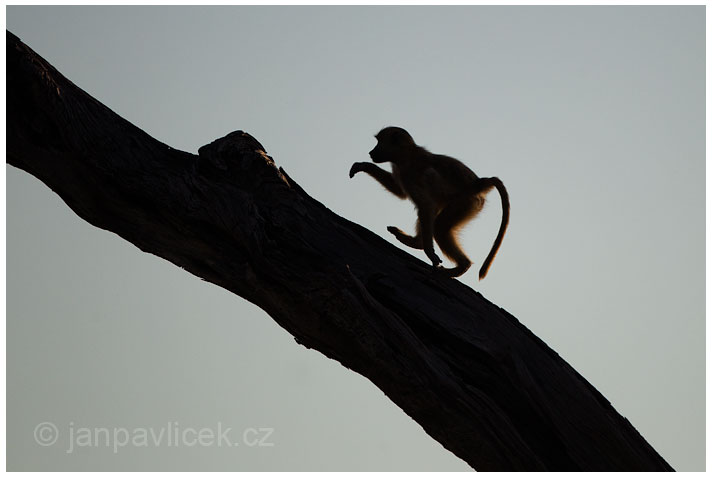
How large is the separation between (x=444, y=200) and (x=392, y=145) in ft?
3.22

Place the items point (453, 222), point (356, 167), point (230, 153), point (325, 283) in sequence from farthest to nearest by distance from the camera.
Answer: point (356, 167), point (453, 222), point (230, 153), point (325, 283)

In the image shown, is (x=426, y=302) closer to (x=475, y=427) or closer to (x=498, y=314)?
(x=498, y=314)

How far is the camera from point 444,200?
684cm

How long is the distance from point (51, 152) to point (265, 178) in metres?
1.20

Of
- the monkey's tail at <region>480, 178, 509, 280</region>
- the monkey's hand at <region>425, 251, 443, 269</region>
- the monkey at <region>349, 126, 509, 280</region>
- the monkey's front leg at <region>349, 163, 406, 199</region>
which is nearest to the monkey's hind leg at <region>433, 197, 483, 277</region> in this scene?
the monkey at <region>349, 126, 509, 280</region>

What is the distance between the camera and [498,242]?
663cm

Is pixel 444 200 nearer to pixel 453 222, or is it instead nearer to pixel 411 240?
pixel 453 222

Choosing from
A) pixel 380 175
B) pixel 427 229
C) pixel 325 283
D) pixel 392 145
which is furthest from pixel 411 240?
pixel 325 283

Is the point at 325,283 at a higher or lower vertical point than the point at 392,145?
lower

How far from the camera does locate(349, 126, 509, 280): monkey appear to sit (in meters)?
6.63

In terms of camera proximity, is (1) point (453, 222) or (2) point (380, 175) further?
(2) point (380, 175)

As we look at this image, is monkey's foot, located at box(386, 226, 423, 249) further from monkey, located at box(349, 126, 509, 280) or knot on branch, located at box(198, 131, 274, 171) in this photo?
knot on branch, located at box(198, 131, 274, 171)

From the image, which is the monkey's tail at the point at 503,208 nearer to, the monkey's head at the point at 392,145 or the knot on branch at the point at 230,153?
the monkey's head at the point at 392,145

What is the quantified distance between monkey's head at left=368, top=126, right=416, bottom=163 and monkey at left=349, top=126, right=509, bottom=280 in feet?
0.47
